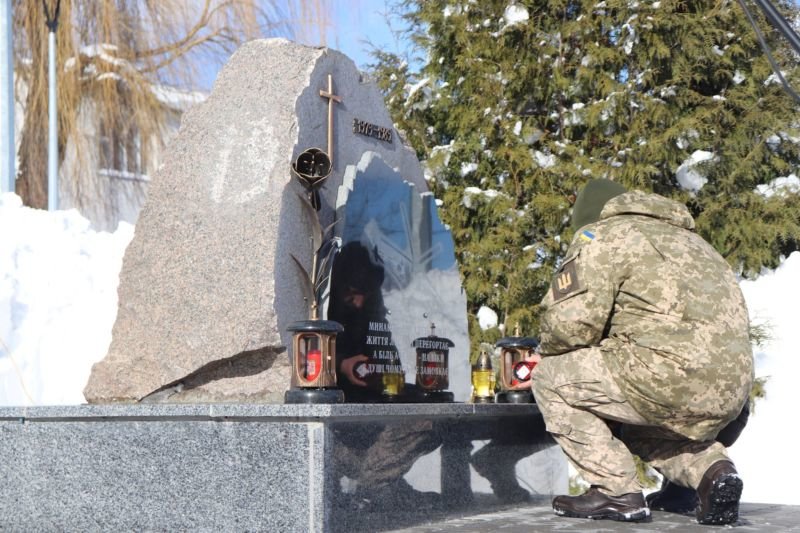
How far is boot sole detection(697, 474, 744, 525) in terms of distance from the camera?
4047mm

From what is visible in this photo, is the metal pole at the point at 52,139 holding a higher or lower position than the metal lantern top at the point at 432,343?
higher

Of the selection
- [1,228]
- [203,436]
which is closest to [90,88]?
[1,228]

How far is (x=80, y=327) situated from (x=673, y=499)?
552cm

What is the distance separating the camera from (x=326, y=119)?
500cm

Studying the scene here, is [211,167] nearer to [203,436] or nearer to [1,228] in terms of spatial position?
[203,436]

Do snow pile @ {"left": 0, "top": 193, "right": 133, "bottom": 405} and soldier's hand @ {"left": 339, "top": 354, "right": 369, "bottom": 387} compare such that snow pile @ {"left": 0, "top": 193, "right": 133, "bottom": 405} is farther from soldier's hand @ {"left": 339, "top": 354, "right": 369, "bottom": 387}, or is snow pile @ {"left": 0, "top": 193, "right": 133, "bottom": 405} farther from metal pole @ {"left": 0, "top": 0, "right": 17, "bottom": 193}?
soldier's hand @ {"left": 339, "top": 354, "right": 369, "bottom": 387}

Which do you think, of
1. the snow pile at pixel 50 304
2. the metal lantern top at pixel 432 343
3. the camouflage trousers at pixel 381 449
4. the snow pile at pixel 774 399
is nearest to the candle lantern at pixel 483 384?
the metal lantern top at pixel 432 343

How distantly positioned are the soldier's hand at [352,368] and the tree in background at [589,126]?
12.2 feet

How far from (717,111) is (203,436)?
225 inches

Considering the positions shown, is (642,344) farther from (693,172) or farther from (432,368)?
(693,172)

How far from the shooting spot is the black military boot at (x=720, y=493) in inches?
159

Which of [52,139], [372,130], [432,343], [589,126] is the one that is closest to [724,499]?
[432,343]

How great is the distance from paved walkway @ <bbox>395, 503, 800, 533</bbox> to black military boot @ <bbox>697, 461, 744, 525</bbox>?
50 millimetres

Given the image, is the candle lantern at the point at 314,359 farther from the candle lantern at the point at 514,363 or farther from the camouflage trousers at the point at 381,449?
the candle lantern at the point at 514,363
